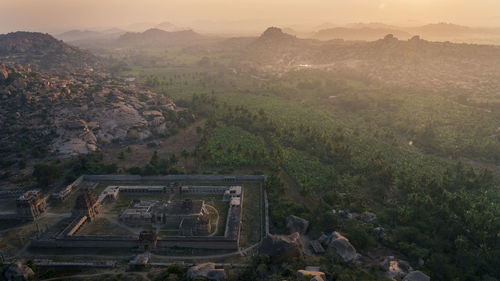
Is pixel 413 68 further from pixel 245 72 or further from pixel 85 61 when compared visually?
pixel 85 61

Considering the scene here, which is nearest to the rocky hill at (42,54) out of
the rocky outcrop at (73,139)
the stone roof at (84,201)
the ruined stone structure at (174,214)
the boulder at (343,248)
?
the rocky outcrop at (73,139)

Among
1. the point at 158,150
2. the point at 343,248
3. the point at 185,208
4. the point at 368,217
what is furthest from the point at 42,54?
the point at 343,248

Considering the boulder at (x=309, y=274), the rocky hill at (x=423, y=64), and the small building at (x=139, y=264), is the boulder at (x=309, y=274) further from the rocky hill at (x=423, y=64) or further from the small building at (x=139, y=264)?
the rocky hill at (x=423, y=64)

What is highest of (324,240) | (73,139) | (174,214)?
(73,139)

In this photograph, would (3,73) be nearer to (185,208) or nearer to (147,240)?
(185,208)

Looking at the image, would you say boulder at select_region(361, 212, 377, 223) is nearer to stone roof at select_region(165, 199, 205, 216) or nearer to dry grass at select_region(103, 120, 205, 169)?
stone roof at select_region(165, 199, 205, 216)

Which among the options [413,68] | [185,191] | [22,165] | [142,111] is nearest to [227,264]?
[185,191]
